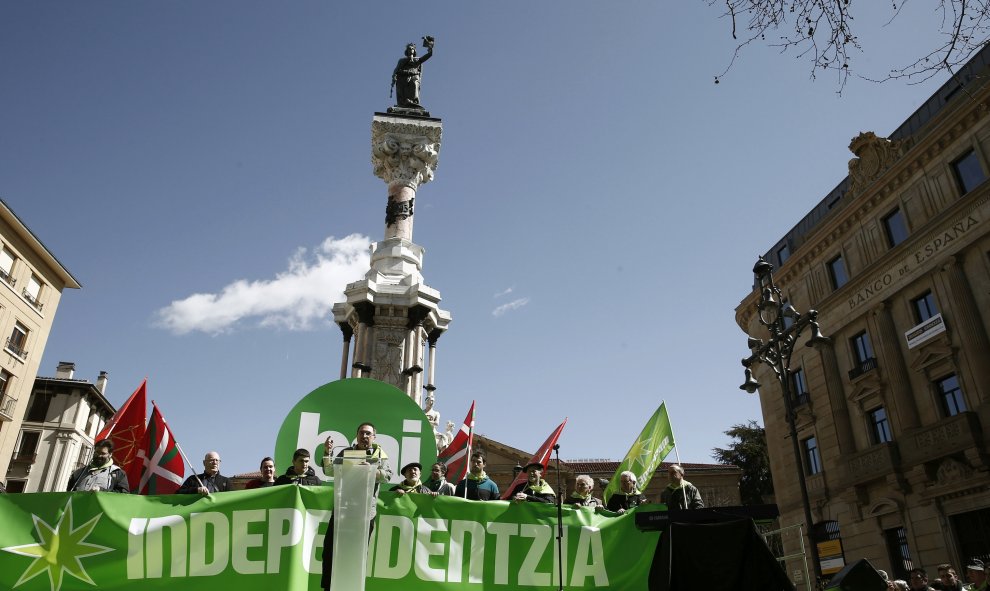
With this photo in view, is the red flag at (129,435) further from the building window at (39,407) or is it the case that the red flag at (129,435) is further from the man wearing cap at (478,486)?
the building window at (39,407)

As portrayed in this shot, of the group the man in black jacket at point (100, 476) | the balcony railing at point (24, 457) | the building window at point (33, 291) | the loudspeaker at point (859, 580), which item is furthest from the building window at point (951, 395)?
the balcony railing at point (24, 457)

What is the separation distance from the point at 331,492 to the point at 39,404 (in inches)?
1748

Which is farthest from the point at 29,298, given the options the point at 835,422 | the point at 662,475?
the point at 662,475

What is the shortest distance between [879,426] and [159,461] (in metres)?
25.8

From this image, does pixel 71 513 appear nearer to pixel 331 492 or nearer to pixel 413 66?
pixel 331 492

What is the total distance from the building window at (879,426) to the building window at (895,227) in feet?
21.2

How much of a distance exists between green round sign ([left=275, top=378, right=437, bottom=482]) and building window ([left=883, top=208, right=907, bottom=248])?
23429mm

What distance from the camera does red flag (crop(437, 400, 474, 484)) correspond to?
11125 mm

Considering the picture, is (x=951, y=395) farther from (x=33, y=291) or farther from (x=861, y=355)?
(x=33, y=291)

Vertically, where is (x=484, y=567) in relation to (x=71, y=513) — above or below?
below

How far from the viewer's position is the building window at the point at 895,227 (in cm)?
2630

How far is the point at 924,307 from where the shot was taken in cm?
2461

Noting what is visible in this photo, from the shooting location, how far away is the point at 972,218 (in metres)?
22.5

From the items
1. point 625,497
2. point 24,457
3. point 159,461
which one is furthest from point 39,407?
point 625,497
